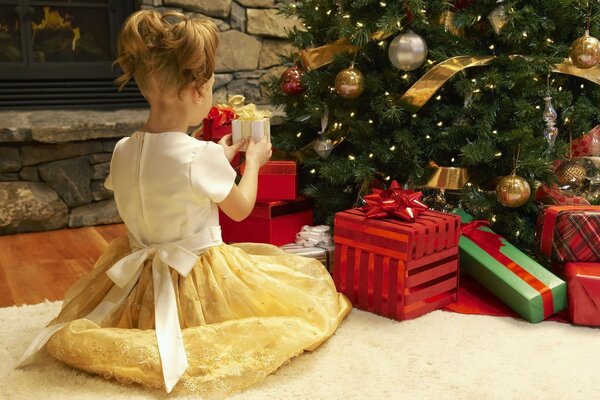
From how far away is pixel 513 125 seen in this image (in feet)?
7.54

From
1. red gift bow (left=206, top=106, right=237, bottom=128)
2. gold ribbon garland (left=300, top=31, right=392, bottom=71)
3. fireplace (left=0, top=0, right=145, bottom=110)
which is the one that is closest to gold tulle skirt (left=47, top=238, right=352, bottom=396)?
red gift bow (left=206, top=106, right=237, bottom=128)

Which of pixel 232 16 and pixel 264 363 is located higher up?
pixel 232 16

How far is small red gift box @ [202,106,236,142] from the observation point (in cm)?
238

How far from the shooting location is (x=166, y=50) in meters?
1.63

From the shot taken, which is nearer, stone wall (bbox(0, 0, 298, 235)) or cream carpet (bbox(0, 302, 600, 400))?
cream carpet (bbox(0, 302, 600, 400))

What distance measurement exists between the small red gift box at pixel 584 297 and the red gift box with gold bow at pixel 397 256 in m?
0.31

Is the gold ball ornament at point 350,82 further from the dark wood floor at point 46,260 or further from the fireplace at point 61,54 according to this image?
the fireplace at point 61,54

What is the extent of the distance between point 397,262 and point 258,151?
1.52 feet

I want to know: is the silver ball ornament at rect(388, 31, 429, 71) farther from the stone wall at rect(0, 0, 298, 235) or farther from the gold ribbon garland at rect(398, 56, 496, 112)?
the stone wall at rect(0, 0, 298, 235)

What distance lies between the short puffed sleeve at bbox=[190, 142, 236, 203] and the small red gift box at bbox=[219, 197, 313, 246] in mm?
670

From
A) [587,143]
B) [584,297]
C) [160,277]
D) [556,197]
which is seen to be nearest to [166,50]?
[160,277]

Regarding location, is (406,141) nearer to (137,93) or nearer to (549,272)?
(549,272)

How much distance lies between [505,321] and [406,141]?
632mm

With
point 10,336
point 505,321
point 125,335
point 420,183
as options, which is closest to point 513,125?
point 420,183
